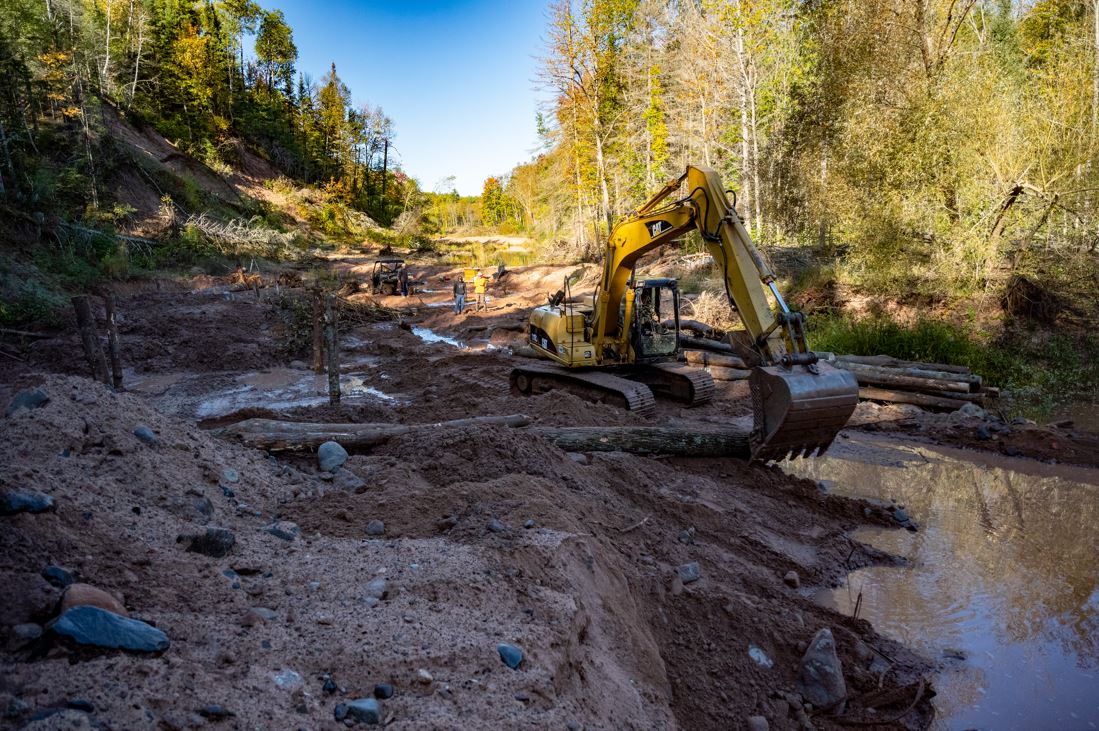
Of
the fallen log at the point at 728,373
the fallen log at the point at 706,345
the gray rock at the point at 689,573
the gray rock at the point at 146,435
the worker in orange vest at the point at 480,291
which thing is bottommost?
the gray rock at the point at 689,573

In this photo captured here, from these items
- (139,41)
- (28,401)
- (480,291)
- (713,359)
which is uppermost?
(139,41)

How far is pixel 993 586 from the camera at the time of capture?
581 cm

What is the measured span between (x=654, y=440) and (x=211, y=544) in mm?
Result: 5223

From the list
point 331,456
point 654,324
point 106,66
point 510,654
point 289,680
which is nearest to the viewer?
point 289,680

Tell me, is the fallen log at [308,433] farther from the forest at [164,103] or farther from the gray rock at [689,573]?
the forest at [164,103]

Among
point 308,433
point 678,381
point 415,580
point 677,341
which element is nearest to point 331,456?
point 308,433

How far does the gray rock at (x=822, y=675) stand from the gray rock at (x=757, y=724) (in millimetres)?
461

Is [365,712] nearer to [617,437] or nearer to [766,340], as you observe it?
[617,437]

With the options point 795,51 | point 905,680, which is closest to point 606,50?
point 795,51

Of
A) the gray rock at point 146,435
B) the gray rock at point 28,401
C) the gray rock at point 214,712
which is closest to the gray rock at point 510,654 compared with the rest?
the gray rock at point 214,712

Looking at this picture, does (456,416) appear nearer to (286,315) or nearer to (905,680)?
(905,680)

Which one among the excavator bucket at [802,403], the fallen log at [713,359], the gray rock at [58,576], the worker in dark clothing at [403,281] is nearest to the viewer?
the gray rock at [58,576]

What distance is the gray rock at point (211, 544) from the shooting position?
4.00 metres

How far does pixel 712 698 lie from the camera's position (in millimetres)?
4133
